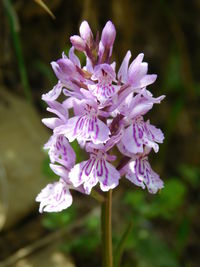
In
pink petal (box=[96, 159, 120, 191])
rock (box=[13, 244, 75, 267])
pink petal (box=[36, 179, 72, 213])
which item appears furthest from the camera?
rock (box=[13, 244, 75, 267])

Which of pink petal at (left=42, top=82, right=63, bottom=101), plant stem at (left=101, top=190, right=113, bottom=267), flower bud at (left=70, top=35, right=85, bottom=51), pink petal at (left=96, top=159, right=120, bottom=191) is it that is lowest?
plant stem at (left=101, top=190, right=113, bottom=267)

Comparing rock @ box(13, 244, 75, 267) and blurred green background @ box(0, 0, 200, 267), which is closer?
rock @ box(13, 244, 75, 267)

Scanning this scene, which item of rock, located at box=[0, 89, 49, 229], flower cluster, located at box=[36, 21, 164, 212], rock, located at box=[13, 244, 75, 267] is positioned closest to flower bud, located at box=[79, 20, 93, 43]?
flower cluster, located at box=[36, 21, 164, 212]

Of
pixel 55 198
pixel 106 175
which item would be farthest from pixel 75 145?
pixel 106 175

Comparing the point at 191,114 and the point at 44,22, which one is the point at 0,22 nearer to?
the point at 44,22

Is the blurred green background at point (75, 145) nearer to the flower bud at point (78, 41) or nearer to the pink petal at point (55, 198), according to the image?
the pink petal at point (55, 198)

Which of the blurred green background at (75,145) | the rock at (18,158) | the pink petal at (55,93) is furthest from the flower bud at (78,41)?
the rock at (18,158)

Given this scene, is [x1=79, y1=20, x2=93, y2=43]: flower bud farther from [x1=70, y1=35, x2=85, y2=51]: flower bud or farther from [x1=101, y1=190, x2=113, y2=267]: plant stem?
[x1=101, y1=190, x2=113, y2=267]: plant stem
